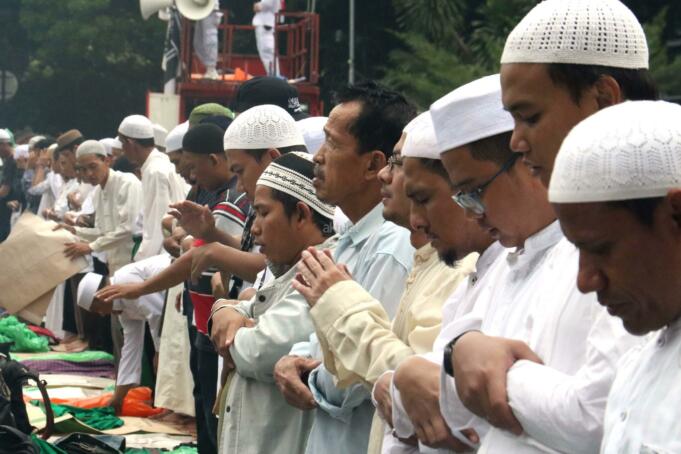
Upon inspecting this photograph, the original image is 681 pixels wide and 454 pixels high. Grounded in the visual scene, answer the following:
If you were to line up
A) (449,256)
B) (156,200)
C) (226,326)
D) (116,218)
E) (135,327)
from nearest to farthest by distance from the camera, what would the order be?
(449,256)
(226,326)
(135,327)
(156,200)
(116,218)

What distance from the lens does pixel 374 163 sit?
4.28 m

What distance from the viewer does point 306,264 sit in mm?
3520

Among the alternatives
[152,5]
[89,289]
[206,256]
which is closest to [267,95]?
[206,256]

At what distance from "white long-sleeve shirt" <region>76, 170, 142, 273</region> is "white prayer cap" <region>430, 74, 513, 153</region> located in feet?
28.1

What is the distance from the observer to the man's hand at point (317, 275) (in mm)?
3428

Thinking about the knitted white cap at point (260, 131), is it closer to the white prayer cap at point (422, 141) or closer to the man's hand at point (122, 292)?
the man's hand at point (122, 292)

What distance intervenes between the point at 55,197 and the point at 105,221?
611cm

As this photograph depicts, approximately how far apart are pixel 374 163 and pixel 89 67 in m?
36.5

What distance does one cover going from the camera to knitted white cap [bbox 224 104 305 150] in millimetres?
5730

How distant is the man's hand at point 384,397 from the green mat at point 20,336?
933 centimetres

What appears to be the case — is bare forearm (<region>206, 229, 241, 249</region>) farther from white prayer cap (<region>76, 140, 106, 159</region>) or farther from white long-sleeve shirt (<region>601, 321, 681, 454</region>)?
white prayer cap (<region>76, 140, 106, 159</region>)

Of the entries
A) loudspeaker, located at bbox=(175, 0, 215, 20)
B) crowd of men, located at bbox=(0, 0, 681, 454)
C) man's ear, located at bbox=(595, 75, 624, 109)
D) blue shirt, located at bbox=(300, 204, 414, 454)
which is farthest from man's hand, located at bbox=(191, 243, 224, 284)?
loudspeaker, located at bbox=(175, 0, 215, 20)

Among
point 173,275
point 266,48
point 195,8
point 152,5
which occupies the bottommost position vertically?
point 266,48

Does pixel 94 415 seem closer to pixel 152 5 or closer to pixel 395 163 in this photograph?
pixel 395 163
